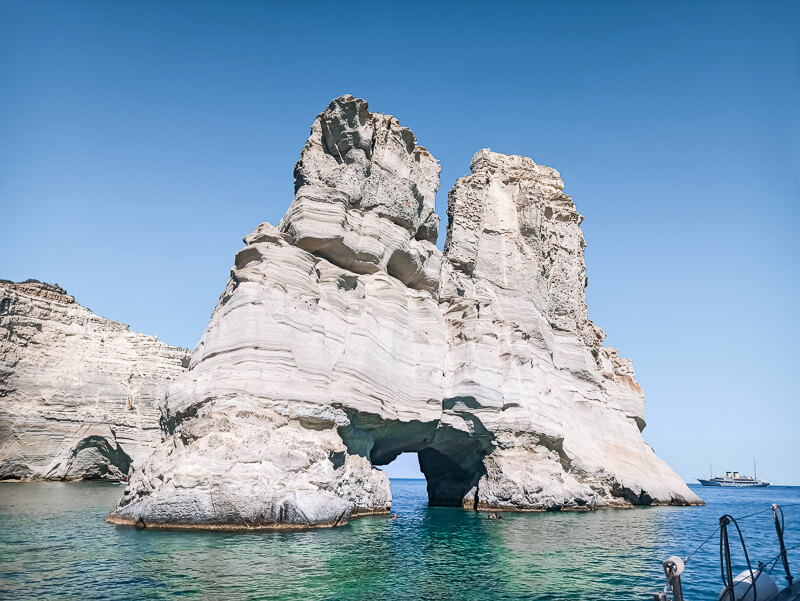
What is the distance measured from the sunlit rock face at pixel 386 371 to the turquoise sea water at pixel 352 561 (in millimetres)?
2222

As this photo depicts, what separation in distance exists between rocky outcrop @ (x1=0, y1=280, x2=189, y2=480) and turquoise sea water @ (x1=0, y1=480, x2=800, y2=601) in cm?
2643

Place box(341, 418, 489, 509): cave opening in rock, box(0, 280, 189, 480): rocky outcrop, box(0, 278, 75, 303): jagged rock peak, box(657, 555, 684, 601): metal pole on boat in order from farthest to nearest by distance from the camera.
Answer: box(0, 278, 75, 303): jagged rock peak < box(0, 280, 189, 480): rocky outcrop < box(341, 418, 489, 509): cave opening in rock < box(657, 555, 684, 601): metal pole on boat

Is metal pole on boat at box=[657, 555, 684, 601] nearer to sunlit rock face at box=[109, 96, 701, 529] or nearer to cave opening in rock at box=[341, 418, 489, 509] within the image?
sunlit rock face at box=[109, 96, 701, 529]

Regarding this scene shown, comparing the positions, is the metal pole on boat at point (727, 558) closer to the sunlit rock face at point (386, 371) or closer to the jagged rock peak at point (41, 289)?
the sunlit rock face at point (386, 371)

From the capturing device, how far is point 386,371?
2558 centimetres

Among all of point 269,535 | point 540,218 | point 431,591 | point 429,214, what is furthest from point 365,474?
point 540,218

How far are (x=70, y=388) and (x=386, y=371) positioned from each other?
115 ft

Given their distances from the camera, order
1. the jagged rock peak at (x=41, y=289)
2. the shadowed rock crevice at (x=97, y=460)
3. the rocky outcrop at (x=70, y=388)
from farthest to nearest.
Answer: the jagged rock peak at (x=41, y=289) → the shadowed rock crevice at (x=97, y=460) → the rocky outcrop at (x=70, y=388)

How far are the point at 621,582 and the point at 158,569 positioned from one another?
32.0ft

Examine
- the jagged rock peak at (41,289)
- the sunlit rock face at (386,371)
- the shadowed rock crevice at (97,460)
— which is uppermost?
the jagged rock peak at (41,289)

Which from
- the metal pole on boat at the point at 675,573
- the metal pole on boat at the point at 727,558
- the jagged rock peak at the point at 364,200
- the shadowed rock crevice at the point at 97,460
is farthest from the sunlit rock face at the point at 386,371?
the shadowed rock crevice at the point at 97,460

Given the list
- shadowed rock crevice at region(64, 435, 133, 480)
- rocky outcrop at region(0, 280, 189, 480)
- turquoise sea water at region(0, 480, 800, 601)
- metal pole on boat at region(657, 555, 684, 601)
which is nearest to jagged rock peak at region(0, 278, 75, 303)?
rocky outcrop at region(0, 280, 189, 480)

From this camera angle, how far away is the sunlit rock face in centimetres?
1888

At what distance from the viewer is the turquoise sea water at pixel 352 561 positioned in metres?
11.1
